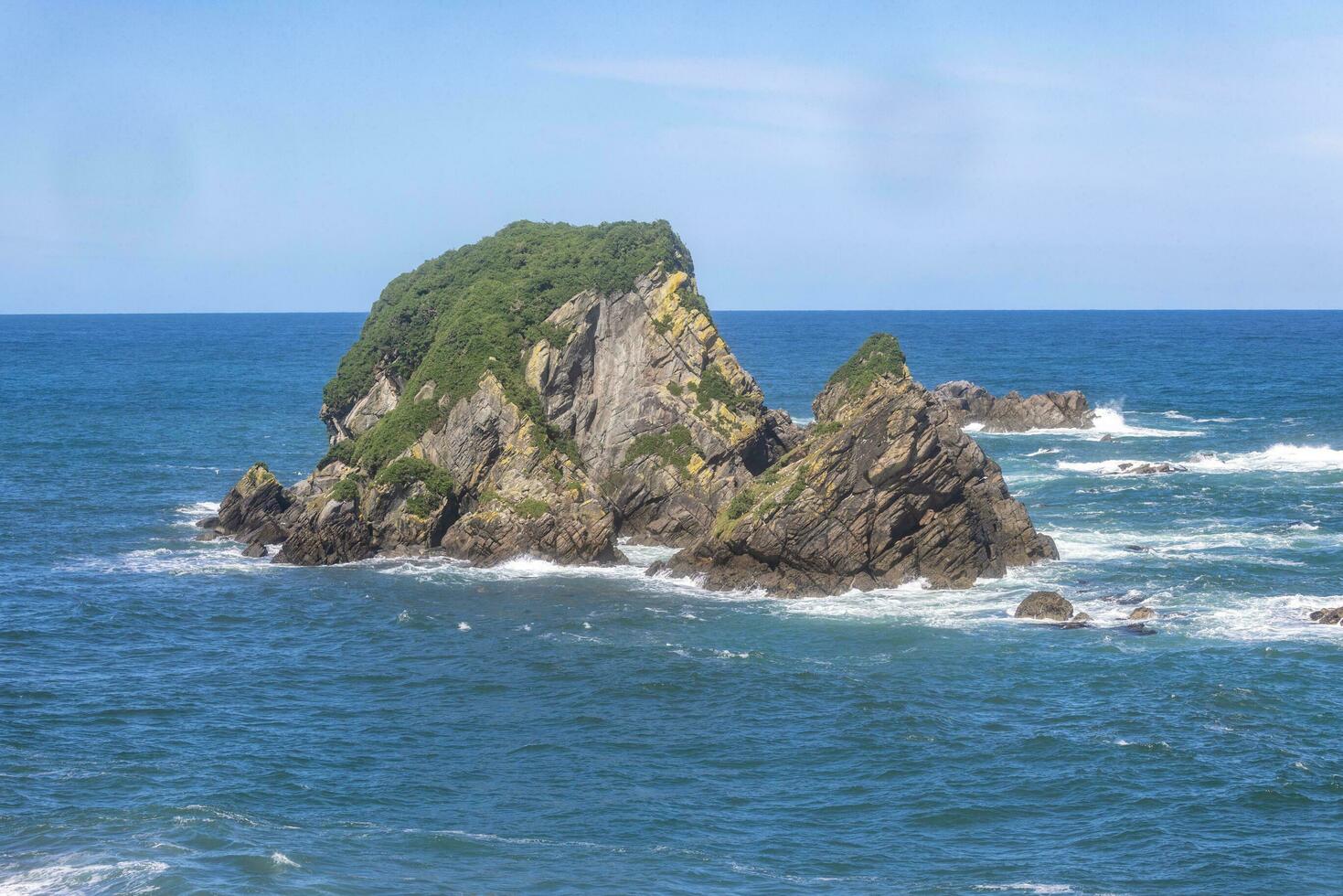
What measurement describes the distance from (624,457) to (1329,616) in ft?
116

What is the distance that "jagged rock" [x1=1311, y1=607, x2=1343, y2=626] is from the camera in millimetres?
55125

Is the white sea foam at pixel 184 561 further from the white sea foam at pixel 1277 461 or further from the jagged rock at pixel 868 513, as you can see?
the white sea foam at pixel 1277 461

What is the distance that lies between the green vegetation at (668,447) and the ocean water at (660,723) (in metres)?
9.17

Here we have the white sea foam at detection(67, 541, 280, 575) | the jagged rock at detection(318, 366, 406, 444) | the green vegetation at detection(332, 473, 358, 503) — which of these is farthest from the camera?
the jagged rock at detection(318, 366, 406, 444)

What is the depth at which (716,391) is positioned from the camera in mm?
74812

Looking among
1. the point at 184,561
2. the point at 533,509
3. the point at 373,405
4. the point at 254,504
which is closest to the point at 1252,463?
the point at 533,509

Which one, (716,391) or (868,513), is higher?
(716,391)

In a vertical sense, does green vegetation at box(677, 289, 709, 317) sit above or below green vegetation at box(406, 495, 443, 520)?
above

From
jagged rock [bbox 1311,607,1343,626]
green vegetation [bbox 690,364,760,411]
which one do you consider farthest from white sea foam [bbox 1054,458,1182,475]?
jagged rock [bbox 1311,607,1343,626]

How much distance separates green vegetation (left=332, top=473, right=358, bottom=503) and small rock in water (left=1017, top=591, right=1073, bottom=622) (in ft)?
112

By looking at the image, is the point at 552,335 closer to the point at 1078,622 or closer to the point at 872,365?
the point at 872,365

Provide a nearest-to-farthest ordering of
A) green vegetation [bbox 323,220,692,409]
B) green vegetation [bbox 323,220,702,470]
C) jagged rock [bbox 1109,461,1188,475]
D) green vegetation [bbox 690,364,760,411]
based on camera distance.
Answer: green vegetation [bbox 323,220,702,470]
green vegetation [bbox 690,364,760,411]
green vegetation [bbox 323,220,692,409]
jagged rock [bbox 1109,461,1188,475]

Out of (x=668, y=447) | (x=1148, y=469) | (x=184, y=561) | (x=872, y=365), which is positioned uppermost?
(x=872, y=365)

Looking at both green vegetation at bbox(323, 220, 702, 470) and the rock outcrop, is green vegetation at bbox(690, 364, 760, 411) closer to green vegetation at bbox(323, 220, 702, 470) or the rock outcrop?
green vegetation at bbox(323, 220, 702, 470)
